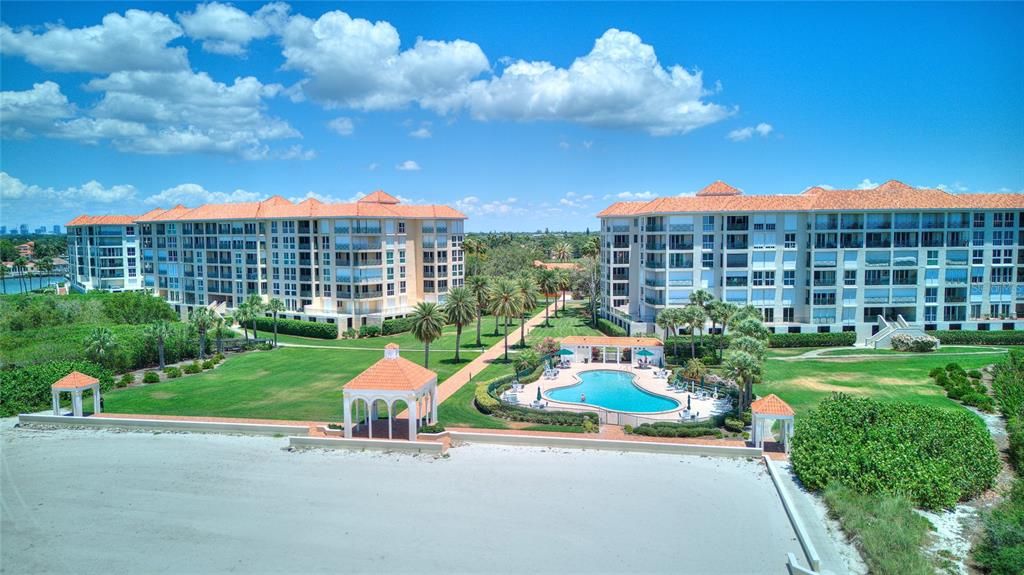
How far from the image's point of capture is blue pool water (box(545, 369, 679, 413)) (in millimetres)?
45809

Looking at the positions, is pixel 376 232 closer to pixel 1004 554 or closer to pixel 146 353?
pixel 146 353

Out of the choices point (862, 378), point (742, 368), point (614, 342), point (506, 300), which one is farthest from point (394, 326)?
point (862, 378)

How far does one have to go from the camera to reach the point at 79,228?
115250 millimetres

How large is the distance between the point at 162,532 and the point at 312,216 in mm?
58796

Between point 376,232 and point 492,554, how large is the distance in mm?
62584

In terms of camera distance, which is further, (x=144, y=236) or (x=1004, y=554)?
(x=144, y=236)

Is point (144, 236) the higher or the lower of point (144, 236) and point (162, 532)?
the higher

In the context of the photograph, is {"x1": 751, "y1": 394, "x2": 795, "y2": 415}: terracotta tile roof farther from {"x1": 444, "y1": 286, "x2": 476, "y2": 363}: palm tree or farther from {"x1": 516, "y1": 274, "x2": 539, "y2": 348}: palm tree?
{"x1": 516, "y1": 274, "x2": 539, "y2": 348}: palm tree

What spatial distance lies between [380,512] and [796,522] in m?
15.6

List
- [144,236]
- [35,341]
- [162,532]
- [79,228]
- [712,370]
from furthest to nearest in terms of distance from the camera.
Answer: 1. [79,228]
2. [144,236]
3. [35,341]
4. [712,370]
5. [162,532]

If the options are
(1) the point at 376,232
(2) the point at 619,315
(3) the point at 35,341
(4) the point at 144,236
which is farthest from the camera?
(4) the point at 144,236

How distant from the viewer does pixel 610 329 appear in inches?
2872

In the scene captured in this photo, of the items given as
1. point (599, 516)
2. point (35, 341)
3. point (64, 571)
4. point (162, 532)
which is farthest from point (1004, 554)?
point (35, 341)

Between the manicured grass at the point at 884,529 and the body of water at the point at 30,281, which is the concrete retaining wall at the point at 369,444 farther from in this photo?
the body of water at the point at 30,281
